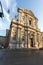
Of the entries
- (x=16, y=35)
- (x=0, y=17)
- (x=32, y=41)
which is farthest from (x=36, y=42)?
(x=0, y=17)

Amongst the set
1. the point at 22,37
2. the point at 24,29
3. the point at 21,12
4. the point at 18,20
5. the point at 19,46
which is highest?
A: the point at 21,12

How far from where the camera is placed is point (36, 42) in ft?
132

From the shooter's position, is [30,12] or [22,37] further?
[30,12]

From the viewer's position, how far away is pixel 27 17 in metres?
39.5

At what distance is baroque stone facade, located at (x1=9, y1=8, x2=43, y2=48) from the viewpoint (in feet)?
112

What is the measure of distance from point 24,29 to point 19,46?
5588mm

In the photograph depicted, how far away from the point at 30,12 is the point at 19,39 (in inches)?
433

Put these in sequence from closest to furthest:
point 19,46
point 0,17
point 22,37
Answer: point 0,17, point 19,46, point 22,37

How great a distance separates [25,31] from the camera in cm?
3738

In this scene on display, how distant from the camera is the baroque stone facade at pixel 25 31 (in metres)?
34.3

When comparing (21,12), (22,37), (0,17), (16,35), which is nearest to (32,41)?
(22,37)

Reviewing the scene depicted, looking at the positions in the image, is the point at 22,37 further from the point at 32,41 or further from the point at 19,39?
the point at 32,41

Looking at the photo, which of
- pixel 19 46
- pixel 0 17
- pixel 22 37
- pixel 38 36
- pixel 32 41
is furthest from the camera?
pixel 38 36

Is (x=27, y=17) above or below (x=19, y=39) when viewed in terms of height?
above
